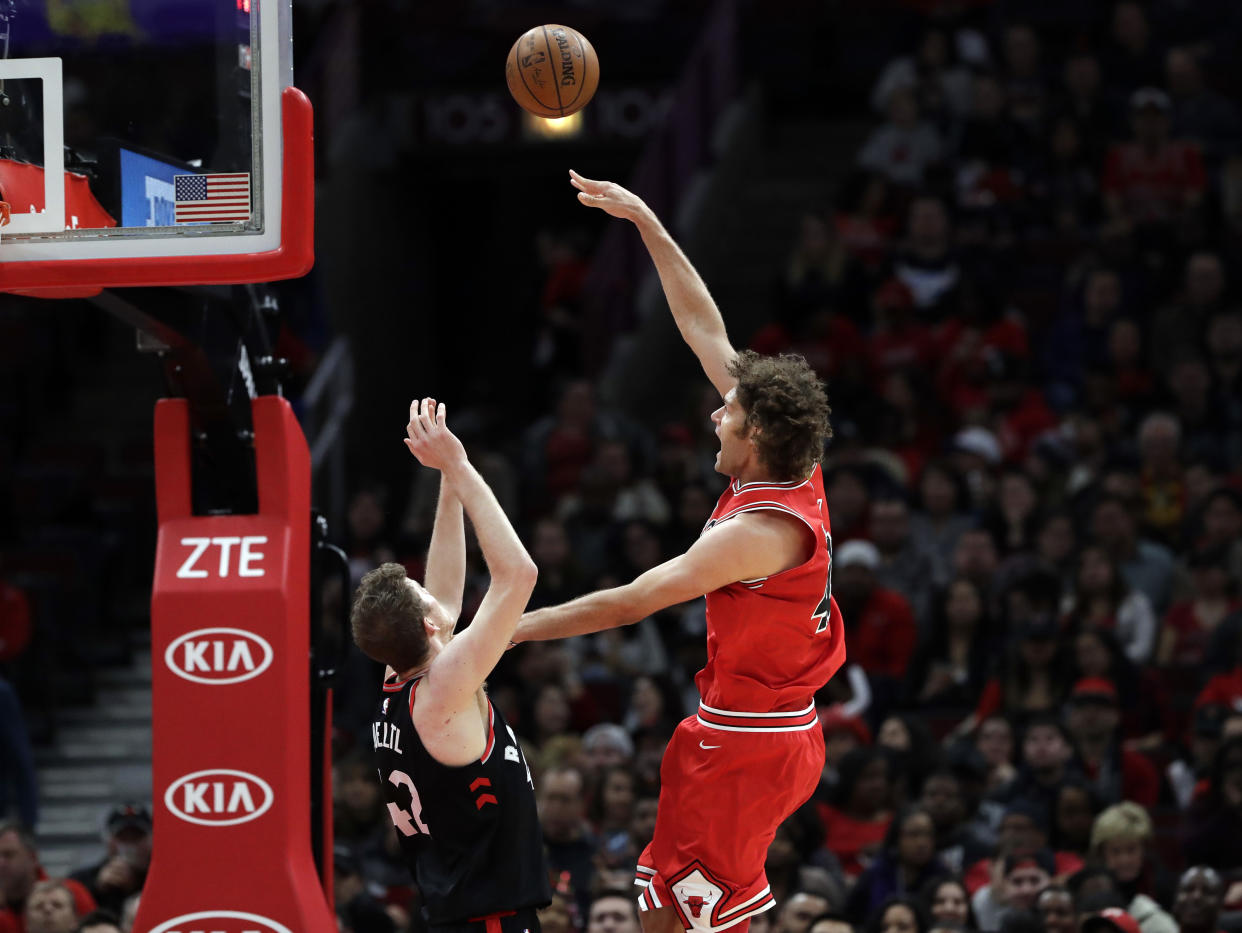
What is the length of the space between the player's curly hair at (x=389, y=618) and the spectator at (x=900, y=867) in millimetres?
3859

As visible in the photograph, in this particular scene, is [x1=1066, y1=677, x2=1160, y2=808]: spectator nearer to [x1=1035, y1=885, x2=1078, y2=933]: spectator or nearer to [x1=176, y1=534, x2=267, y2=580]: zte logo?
[x1=1035, y1=885, x2=1078, y2=933]: spectator

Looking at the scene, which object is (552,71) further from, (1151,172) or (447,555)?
(1151,172)

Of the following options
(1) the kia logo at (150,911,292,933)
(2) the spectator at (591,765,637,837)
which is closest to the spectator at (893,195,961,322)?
(2) the spectator at (591,765,637,837)

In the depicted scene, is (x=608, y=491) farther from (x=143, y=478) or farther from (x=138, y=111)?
(x=138, y=111)

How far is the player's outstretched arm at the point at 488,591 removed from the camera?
15.6ft

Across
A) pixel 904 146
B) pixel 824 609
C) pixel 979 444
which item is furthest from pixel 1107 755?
pixel 904 146

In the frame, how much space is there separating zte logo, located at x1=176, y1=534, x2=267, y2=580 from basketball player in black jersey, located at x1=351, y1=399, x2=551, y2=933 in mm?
1128

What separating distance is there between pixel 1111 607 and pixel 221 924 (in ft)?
18.7

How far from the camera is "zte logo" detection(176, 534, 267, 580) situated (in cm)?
607

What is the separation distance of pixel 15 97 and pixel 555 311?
8.88 meters

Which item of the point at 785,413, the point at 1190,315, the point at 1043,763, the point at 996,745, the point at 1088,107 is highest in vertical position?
the point at 785,413

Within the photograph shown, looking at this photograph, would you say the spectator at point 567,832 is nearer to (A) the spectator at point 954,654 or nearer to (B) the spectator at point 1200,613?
(A) the spectator at point 954,654

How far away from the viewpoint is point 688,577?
488 cm

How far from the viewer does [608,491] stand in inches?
466
